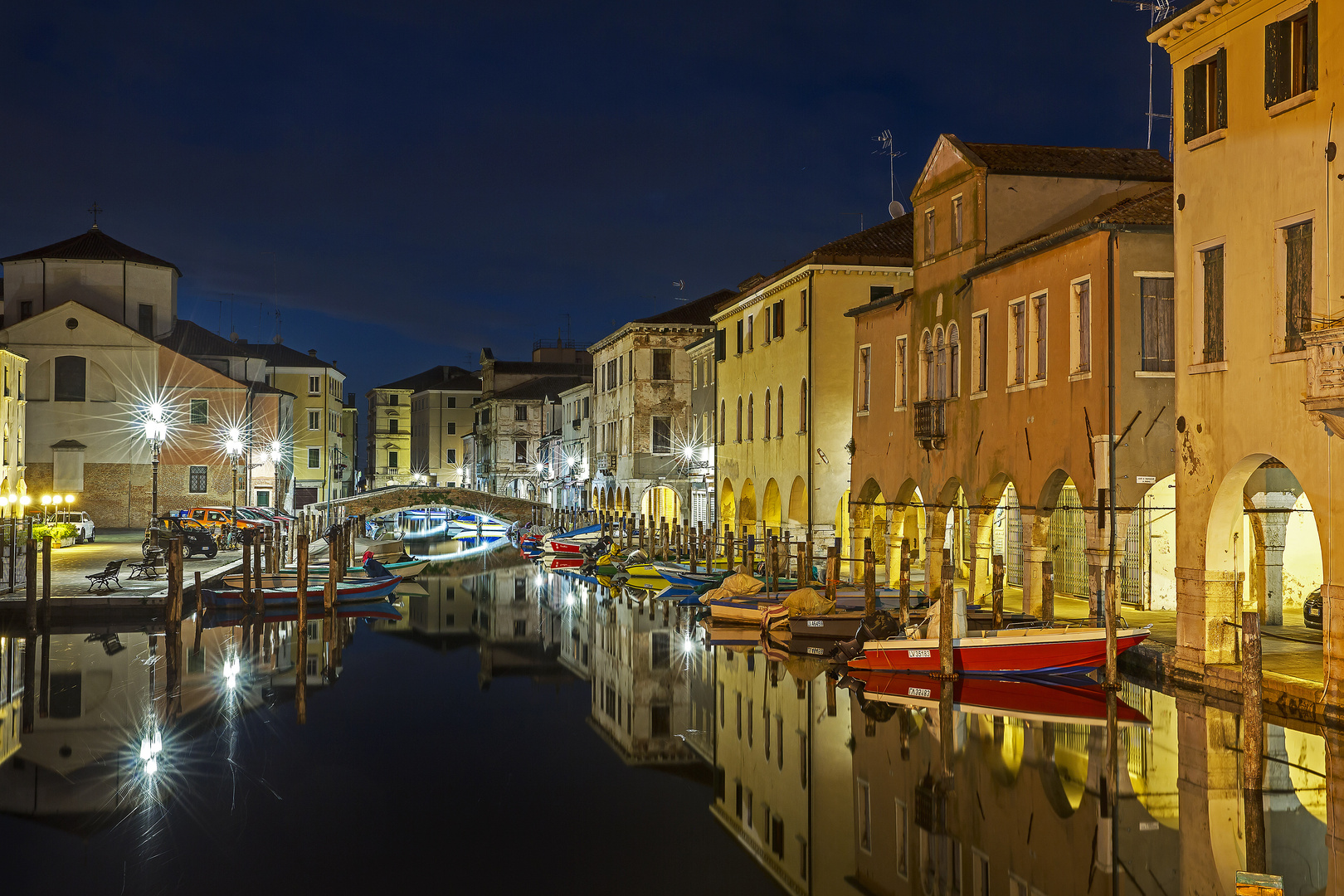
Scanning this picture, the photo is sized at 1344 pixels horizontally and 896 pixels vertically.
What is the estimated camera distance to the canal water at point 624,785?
11.1 m

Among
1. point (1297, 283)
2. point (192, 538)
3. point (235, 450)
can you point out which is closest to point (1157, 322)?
point (1297, 283)

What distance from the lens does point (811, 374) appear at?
119ft

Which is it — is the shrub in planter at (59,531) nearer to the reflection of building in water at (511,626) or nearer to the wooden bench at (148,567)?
the wooden bench at (148,567)

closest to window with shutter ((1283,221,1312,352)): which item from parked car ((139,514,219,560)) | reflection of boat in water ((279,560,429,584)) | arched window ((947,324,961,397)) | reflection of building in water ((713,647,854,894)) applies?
reflection of building in water ((713,647,854,894))

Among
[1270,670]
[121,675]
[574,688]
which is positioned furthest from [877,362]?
[121,675]

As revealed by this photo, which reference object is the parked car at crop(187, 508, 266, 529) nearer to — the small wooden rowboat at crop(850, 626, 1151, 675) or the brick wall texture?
the brick wall texture

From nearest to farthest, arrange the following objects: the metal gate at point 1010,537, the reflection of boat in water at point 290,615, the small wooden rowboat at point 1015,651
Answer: the small wooden rowboat at point 1015,651
the reflection of boat in water at point 290,615
the metal gate at point 1010,537

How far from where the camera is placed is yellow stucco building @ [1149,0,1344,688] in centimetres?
1538

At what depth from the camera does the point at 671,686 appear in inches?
851

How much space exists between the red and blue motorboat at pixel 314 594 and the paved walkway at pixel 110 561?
1.07 meters

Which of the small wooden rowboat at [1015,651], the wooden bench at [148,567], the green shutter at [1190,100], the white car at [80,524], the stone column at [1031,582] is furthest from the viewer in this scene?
the white car at [80,524]

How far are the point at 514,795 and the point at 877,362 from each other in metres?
19.6

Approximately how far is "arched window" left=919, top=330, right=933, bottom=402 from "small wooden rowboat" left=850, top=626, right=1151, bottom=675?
9.49 metres

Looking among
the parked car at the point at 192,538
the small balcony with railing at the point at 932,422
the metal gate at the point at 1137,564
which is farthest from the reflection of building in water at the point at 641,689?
the parked car at the point at 192,538
